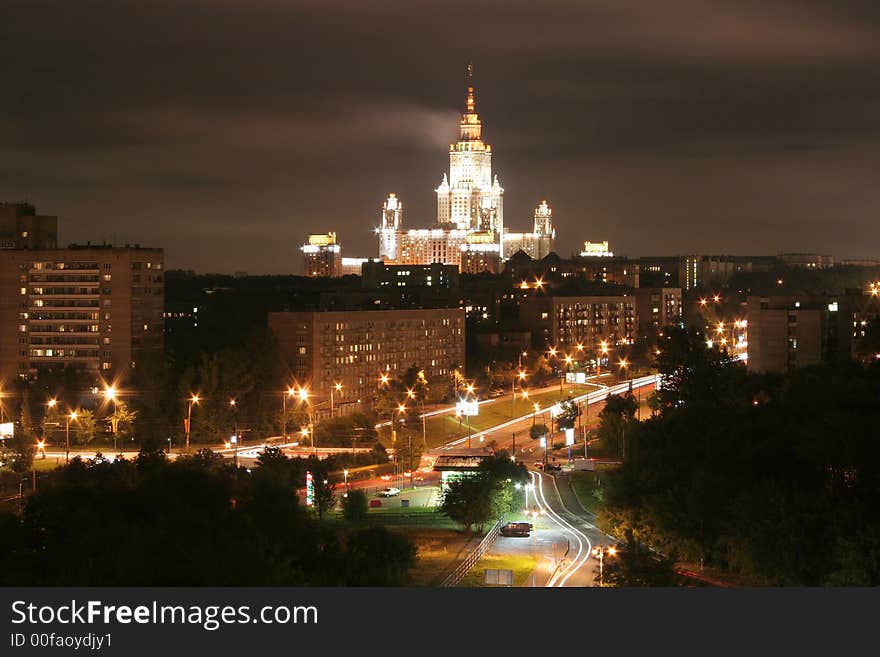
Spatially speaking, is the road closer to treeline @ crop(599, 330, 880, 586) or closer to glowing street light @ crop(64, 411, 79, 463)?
glowing street light @ crop(64, 411, 79, 463)

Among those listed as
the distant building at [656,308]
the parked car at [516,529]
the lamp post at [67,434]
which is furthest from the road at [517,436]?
the distant building at [656,308]

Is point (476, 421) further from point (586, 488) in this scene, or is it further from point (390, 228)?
point (390, 228)

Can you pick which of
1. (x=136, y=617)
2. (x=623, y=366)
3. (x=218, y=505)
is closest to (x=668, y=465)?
(x=218, y=505)

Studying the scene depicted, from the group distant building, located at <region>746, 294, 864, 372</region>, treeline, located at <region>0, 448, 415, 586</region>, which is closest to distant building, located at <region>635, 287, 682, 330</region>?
distant building, located at <region>746, 294, 864, 372</region>

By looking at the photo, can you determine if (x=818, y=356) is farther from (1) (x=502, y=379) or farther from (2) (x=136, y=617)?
(2) (x=136, y=617)

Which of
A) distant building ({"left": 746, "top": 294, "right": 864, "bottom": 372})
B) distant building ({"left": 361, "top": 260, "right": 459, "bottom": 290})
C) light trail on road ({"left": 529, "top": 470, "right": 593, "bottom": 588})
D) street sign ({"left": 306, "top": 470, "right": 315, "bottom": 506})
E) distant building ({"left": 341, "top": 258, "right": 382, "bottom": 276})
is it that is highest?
distant building ({"left": 341, "top": 258, "right": 382, "bottom": 276})

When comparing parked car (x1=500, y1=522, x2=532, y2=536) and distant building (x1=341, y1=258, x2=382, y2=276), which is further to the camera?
distant building (x1=341, y1=258, x2=382, y2=276)

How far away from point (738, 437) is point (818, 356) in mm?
15383

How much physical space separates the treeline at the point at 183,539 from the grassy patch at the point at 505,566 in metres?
0.66

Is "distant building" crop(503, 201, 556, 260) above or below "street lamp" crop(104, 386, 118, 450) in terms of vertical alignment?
above

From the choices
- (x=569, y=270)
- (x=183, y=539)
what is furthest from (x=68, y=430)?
(x=569, y=270)

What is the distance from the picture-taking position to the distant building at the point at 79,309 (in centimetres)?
2938

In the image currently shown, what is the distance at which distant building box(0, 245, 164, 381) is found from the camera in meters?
29.4

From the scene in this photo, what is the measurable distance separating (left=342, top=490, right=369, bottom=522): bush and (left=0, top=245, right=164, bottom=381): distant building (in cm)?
1365
